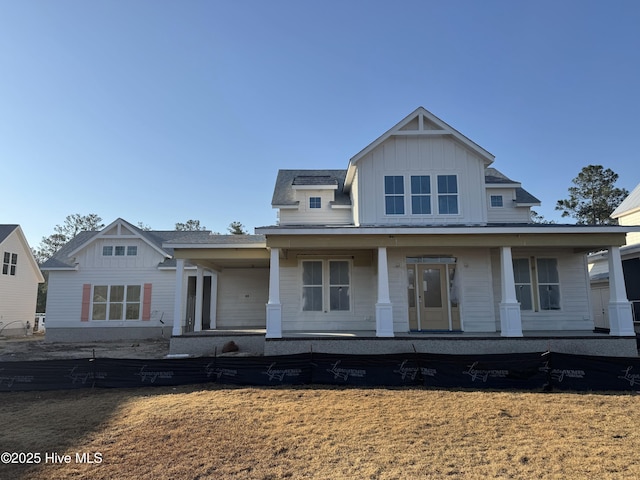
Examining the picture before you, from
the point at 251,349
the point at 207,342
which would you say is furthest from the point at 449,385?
the point at 207,342

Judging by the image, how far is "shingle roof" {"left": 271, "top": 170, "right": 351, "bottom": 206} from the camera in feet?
54.0

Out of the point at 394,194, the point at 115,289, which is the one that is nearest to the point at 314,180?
the point at 394,194

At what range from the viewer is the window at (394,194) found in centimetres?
1355

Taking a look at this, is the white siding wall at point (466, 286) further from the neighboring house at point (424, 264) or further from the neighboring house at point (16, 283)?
the neighboring house at point (16, 283)

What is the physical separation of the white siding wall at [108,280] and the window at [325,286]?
28.9 feet

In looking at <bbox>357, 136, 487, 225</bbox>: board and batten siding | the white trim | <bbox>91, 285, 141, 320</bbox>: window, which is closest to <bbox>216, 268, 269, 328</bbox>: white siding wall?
<bbox>91, 285, 141, 320</bbox>: window

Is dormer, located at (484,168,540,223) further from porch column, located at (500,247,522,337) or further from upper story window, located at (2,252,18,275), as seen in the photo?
upper story window, located at (2,252,18,275)

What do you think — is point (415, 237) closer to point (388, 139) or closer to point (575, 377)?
point (388, 139)

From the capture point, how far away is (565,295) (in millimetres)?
13773

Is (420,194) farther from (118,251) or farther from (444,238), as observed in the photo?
(118,251)

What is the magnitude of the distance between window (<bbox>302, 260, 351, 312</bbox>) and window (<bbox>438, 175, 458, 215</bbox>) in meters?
3.69

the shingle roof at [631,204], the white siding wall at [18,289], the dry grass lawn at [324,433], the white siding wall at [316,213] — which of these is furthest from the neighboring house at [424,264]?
the white siding wall at [18,289]

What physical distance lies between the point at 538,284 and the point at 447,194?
4.29m

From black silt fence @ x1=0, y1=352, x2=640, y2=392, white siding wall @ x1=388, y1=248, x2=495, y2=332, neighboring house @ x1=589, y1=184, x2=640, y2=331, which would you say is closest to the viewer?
black silt fence @ x1=0, y1=352, x2=640, y2=392
